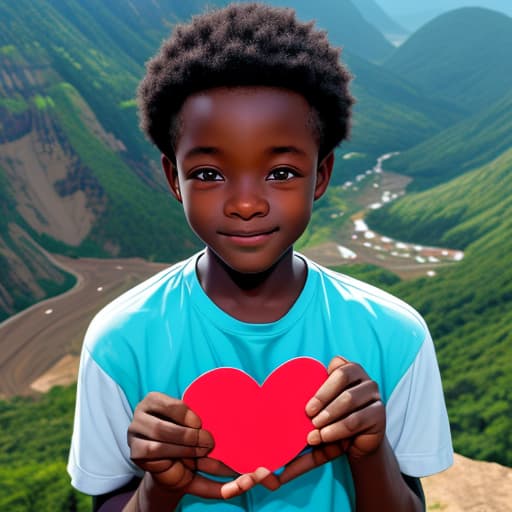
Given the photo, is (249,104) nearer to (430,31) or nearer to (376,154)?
(376,154)

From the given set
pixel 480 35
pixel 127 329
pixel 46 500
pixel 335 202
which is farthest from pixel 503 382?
A: pixel 480 35

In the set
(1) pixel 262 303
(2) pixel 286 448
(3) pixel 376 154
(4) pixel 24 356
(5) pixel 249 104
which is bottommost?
(3) pixel 376 154

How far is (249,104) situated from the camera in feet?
3.62

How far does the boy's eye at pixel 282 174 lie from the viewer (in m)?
1.12

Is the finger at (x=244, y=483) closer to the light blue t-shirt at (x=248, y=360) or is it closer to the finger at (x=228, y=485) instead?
the finger at (x=228, y=485)

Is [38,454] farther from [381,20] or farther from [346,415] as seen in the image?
[381,20]

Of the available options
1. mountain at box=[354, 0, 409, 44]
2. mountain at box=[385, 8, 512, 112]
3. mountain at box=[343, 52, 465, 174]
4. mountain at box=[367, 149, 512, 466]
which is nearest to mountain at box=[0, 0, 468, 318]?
mountain at box=[367, 149, 512, 466]

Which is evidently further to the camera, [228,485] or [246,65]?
[246,65]

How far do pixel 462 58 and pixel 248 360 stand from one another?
21646mm

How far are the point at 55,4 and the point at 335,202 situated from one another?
22.9 feet

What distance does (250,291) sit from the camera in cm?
130

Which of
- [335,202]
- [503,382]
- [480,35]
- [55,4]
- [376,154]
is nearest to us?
[503,382]

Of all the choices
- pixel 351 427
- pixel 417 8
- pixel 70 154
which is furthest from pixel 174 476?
pixel 417 8

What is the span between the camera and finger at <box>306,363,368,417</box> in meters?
1.06
